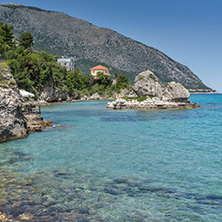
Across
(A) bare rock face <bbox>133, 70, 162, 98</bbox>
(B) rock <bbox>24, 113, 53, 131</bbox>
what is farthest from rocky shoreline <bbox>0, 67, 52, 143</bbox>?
(A) bare rock face <bbox>133, 70, 162, 98</bbox>

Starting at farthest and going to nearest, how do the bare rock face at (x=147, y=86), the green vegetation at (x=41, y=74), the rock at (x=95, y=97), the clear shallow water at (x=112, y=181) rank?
1. the rock at (x=95, y=97)
2. the bare rock face at (x=147, y=86)
3. the green vegetation at (x=41, y=74)
4. the clear shallow water at (x=112, y=181)

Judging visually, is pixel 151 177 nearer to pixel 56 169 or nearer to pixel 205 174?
pixel 205 174

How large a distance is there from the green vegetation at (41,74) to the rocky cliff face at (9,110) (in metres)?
7.02

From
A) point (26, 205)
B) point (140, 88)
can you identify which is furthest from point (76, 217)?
point (140, 88)

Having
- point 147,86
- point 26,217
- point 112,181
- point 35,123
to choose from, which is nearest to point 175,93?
point 147,86

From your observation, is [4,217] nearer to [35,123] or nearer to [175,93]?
[35,123]

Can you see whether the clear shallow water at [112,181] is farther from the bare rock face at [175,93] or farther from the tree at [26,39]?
the tree at [26,39]

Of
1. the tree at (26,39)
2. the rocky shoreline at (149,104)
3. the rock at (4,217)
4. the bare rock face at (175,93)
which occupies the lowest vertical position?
the rock at (4,217)

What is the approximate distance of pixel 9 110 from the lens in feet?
71.4

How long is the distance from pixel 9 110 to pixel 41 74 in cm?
6608

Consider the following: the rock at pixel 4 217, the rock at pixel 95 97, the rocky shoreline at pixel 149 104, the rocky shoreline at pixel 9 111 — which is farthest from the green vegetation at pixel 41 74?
the rocky shoreline at pixel 149 104

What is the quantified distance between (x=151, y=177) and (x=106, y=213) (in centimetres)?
469

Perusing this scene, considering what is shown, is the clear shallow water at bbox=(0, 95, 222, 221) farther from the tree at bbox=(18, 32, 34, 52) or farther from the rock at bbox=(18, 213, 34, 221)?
the tree at bbox=(18, 32, 34, 52)

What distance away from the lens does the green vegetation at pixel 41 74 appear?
60156mm
